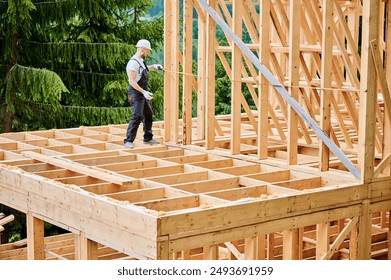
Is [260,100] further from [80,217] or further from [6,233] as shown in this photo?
[6,233]

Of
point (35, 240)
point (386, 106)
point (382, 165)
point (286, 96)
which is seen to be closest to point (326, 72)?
point (286, 96)

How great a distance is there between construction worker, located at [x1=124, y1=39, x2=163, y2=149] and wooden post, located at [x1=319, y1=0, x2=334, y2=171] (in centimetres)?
272

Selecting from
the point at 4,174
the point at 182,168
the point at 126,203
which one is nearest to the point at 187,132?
the point at 182,168

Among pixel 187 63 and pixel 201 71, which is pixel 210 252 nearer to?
pixel 201 71

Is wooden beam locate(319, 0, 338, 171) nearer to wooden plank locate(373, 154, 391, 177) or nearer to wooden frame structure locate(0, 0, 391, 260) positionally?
wooden frame structure locate(0, 0, 391, 260)

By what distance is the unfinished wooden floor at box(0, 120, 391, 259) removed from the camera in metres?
9.48

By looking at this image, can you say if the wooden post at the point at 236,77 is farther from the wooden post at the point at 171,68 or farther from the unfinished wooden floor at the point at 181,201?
the wooden post at the point at 171,68

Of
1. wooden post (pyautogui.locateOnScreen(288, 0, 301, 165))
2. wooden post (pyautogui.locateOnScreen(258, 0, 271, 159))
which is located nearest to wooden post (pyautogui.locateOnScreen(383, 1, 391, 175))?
wooden post (pyautogui.locateOnScreen(288, 0, 301, 165))

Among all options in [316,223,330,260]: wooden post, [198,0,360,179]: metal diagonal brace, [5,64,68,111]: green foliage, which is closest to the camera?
[316,223,330,260]: wooden post

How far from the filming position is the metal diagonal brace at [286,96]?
443 inches

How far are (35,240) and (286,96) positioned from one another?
12.4 ft

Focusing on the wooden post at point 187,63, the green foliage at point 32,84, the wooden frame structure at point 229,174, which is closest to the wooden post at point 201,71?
the wooden frame structure at point 229,174

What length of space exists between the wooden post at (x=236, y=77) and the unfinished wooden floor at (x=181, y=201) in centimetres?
32

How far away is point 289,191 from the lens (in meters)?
10.6
